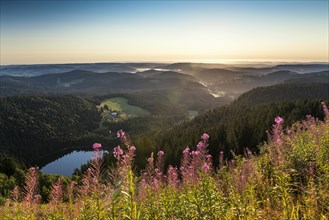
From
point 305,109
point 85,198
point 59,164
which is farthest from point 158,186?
point 59,164

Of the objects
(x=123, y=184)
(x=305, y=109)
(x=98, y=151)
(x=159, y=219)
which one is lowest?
(x=305, y=109)

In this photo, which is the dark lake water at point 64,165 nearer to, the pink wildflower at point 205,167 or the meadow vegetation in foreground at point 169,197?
the meadow vegetation in foreground at point 169,197

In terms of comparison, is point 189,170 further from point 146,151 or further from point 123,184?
point 146,151

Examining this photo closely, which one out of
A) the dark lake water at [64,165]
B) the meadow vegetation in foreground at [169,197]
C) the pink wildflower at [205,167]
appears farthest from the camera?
the dark lake water at [64,165]

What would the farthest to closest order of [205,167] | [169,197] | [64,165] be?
[64,165]
[169,197]
[205,167]

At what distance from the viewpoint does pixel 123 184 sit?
4.08 meters

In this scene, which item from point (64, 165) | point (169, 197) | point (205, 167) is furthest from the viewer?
point (64, 165)

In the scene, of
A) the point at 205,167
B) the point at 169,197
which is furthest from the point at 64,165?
the point at 205,167

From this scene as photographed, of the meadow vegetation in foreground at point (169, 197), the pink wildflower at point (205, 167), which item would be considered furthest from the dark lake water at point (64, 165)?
the pink wildflower at point (205, 167)

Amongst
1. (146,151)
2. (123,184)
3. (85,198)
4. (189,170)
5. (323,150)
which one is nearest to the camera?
(123,184)

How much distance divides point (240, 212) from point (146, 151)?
73105mm

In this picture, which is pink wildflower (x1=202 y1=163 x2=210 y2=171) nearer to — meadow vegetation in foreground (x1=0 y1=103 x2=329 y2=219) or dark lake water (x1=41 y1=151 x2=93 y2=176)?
meadow vegetation in foreground (x1=0 y1=103 x2=329 y2=219)

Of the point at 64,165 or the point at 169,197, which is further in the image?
the point at 64,165

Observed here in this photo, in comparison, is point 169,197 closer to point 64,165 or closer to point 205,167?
point 205,167
